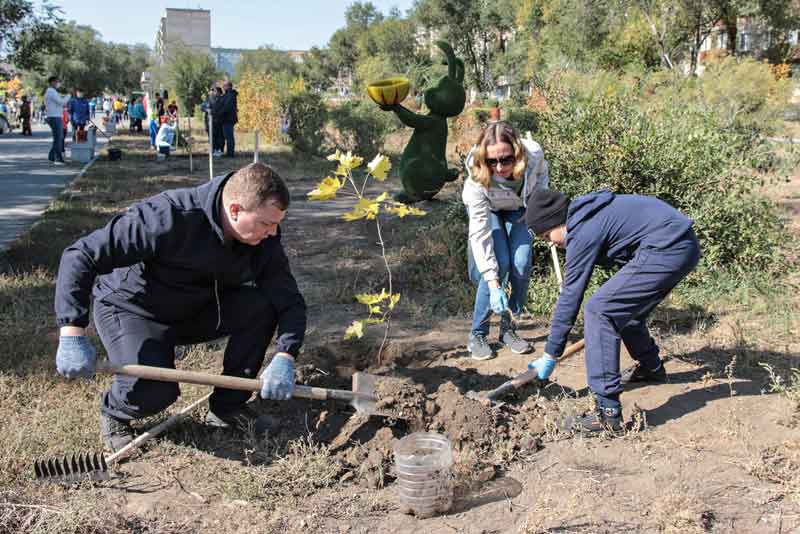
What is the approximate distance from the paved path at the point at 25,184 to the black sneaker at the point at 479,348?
546 centimetres

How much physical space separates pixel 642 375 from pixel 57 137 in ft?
47.1

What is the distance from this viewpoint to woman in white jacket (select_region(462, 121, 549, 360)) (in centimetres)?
378

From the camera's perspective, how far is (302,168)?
14.1m

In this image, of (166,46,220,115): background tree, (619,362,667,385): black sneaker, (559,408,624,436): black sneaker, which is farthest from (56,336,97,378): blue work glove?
(166,46,220,115): background tree

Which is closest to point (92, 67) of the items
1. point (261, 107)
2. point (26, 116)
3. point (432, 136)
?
point (26, 116)

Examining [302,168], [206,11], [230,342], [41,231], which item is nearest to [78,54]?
[206,11]

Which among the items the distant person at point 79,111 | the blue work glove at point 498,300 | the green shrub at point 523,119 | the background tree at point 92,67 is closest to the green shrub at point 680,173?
the blue work glove at point 498,300

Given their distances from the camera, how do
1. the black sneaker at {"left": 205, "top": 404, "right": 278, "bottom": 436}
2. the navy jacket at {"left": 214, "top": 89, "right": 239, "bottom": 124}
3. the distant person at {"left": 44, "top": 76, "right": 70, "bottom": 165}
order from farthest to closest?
the navy jacket at {"left": 214, "top": 89, "right": 239, "bottom": 124}
the distant person at {"left": 44, "top": 76, "right": 70, "bottom": 165}
the black sneaker at {"left": 205, "top": 404, "right": 278, "bottom": 436}

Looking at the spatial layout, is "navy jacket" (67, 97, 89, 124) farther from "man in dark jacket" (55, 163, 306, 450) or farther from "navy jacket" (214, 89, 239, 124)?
"man in dark jacket" (55, 163, 306, 450)

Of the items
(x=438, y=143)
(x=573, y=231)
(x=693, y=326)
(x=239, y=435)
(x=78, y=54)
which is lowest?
(x=239, y=435)

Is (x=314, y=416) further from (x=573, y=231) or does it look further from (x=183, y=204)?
(x=573, y=231)

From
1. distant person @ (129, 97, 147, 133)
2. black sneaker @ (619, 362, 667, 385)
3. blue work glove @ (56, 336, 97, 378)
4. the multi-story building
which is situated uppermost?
the multi-story building

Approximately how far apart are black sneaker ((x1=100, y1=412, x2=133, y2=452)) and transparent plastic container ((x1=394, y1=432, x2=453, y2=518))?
4.35 ft

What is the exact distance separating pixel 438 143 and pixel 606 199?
6.05m
